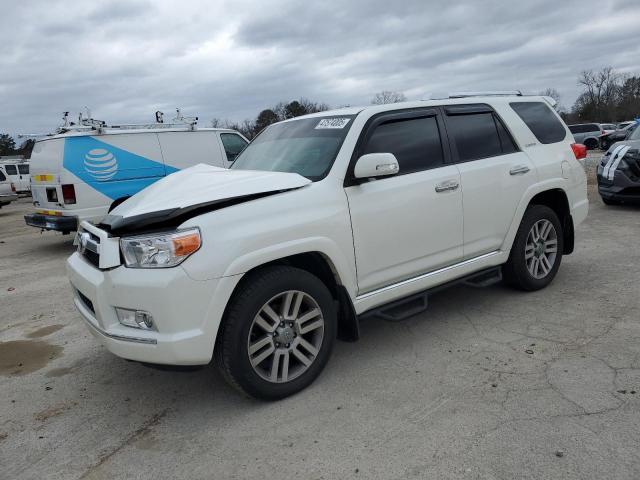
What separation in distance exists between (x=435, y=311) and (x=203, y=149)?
734 cm

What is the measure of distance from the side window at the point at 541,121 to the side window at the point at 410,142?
1.28 metres

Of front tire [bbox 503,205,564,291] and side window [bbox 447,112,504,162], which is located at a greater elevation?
side window [bbox 447,112,504,162]

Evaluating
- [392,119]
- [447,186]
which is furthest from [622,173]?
[392,119]

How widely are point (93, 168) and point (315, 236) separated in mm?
7217

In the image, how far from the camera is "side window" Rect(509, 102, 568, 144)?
496 centimetres

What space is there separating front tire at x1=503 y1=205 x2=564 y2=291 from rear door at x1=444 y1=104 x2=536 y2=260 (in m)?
0.29

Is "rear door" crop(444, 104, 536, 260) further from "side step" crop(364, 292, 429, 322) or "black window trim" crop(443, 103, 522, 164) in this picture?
"side step" crop(364, 292, 429, 322)

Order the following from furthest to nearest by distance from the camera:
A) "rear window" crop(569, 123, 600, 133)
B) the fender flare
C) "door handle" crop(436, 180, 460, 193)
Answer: "rear window" crop(569, 123, 600, 133), the fender flare, "door handle" crop(436, 180, 460, 193)

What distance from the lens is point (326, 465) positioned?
2.62m

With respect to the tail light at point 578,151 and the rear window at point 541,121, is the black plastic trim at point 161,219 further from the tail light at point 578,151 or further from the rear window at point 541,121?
the tail light at point 578,151

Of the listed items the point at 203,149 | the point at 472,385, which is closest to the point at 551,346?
the point at 472,385

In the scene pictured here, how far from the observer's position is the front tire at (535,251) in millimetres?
4773

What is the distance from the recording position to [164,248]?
114 inches

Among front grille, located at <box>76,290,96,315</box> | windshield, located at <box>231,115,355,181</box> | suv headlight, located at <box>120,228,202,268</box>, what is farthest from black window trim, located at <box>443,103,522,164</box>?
front grille, located at <box>76,290,96,315</box>
